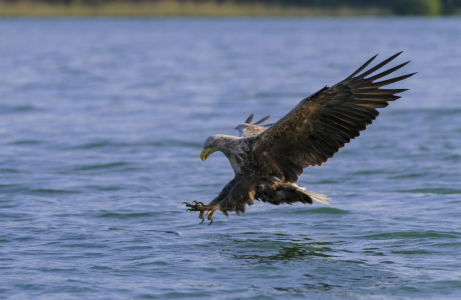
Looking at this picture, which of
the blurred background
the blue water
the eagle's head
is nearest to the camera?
the blue water

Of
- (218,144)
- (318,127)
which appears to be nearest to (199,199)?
(218,144)

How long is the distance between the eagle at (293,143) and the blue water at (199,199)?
0.50 meters

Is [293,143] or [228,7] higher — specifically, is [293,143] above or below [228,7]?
below

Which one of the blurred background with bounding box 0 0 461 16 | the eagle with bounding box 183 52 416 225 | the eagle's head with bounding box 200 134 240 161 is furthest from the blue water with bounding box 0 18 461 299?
the blurred background with bounding box 0 0 461 16

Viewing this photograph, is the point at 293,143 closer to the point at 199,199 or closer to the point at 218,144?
the point at 218,144

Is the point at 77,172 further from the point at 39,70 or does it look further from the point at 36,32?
the point at 36,32

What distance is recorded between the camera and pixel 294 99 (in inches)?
664

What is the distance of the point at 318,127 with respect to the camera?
243 inches

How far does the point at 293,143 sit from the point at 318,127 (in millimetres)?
274

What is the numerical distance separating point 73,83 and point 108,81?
1.12 m

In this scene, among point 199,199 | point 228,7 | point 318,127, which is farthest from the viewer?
point 228,7

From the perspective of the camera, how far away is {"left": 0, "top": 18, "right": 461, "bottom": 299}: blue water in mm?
5574

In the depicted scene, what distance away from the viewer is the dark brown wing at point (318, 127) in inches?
235

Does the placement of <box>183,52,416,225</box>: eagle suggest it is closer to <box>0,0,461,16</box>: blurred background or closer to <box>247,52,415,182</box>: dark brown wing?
<box>247,52,415,182</box>: dark brown wing
